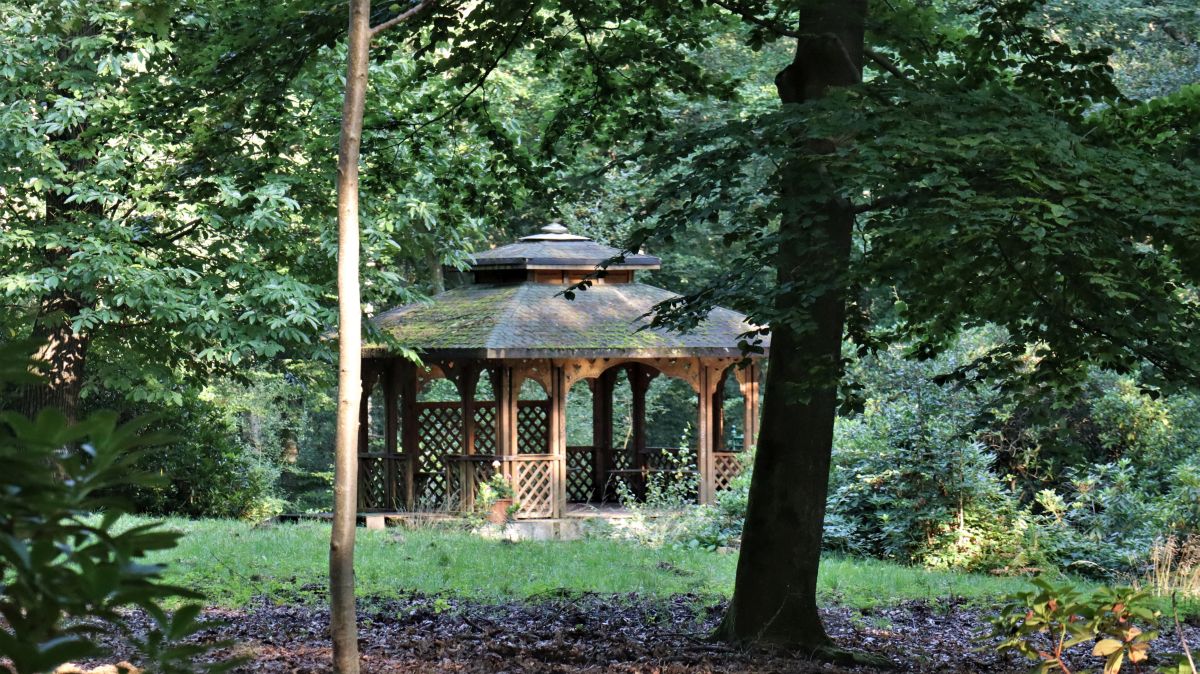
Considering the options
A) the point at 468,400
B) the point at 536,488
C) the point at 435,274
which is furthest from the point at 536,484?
the point at 435,274

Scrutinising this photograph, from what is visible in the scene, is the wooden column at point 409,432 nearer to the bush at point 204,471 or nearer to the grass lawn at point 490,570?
the bush at point 204,471

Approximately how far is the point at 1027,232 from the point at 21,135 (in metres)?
10.2

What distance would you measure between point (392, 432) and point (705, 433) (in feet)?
15.0

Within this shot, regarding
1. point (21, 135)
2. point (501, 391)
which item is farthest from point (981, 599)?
point (21, 135)

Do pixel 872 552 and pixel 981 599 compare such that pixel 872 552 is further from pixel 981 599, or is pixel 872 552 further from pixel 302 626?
pixel 302 626

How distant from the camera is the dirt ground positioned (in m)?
6.26

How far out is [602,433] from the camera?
772 inches

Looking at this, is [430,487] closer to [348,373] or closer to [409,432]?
[409,432]

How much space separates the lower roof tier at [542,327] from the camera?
16078 mm

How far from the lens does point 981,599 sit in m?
9.72

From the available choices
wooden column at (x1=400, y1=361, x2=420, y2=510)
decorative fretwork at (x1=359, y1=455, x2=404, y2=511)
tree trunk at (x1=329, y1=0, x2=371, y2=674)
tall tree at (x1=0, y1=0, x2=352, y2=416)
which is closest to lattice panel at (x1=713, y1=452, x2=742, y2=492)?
wooden column at (x1=400, y1=361, x2=420, y2=510)

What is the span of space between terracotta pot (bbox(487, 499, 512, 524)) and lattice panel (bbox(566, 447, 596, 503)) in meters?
3.42

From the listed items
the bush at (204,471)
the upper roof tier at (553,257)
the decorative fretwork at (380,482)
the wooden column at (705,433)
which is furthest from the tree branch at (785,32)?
the bush at (204,471)

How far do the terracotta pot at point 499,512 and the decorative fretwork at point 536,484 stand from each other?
0.34m
